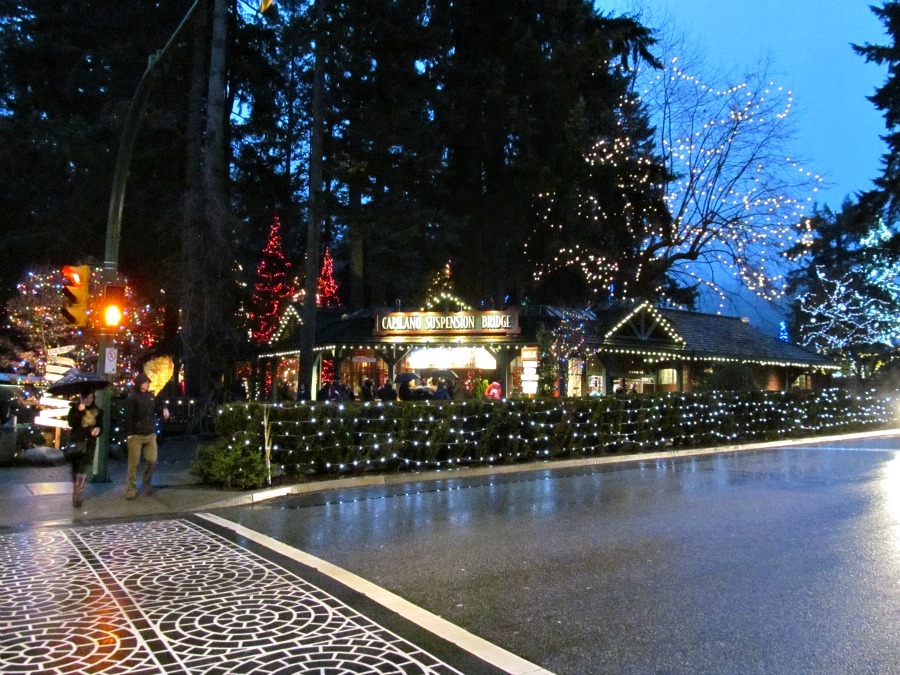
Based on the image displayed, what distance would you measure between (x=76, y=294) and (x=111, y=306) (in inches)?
21.8

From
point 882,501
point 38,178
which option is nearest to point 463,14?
point 38,178

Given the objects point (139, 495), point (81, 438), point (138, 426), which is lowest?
point (139, 495)

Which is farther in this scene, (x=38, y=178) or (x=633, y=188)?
(x=633, y=188)

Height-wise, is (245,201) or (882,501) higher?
(245,201)

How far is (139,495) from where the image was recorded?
11688 mm

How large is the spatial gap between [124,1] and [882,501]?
27974 mm

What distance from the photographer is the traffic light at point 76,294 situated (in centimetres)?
1219

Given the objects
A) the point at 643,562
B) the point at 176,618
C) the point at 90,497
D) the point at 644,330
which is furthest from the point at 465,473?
the point at 644,330

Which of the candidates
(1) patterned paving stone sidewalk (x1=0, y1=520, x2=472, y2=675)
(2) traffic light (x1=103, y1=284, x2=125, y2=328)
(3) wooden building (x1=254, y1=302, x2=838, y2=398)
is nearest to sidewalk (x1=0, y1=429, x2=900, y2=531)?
(1) patterned paving stone sidewalk (x1=0, y1=520, x2=472, y2=675)

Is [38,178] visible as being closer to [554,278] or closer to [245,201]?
[245,201]

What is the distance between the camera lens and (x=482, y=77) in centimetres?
2703

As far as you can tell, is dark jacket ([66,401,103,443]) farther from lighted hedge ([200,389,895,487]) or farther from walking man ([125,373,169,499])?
lighted hedge ([200,389,895,487])

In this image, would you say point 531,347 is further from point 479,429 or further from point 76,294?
point 76,294

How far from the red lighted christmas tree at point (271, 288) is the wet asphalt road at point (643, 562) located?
17.8 metres
